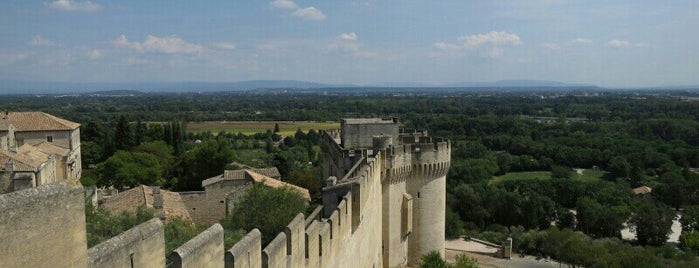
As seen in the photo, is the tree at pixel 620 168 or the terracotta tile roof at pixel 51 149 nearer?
the terracotta tile roof at pixel 51 149

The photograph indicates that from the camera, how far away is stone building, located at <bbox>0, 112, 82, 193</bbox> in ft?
→ 107

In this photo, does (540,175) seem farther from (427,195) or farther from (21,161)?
(21,161)

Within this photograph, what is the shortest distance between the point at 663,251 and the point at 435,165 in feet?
90.0

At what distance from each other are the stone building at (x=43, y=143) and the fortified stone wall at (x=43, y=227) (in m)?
28.6

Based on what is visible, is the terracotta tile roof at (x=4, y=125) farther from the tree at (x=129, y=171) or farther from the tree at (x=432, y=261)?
the tree at (x=432, y=261)

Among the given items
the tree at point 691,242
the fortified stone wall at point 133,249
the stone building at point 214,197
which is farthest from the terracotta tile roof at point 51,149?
the tree at point 691,242

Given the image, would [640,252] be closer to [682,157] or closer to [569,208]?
[569,208]

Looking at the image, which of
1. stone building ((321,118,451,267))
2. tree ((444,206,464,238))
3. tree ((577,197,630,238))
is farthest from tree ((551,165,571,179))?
stone building ((321,118,451,267))

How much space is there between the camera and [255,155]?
251ft

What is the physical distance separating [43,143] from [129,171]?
28.5 ft

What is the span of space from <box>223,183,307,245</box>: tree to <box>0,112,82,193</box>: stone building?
1514cm

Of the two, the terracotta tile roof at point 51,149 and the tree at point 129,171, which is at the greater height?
the terracotta tile roof at point 51,149

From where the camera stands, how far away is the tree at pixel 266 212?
1891 centimetres

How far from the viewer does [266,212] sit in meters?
19.5
